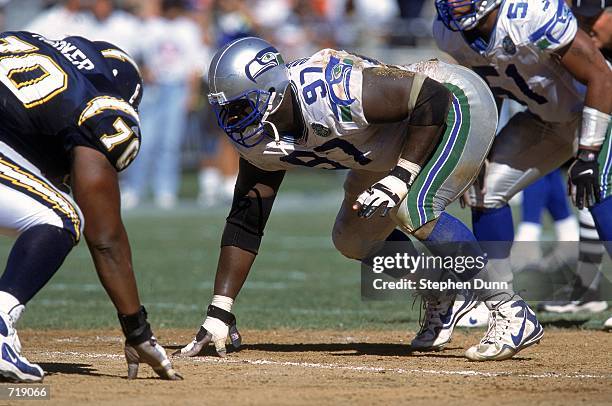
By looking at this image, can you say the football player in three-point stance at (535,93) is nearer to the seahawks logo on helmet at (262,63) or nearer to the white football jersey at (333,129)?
the white football jersey at (333,129)

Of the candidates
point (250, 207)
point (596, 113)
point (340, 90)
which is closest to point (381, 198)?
point (340, 90)

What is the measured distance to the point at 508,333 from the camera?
5.65 m

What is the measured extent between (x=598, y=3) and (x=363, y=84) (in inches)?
91.5

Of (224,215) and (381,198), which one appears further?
(224,215)

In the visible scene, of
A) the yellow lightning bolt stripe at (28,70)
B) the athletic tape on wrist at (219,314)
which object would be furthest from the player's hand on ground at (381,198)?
the yellow lightning bolt stripe at (28,70)

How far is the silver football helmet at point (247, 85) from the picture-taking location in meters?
5.39

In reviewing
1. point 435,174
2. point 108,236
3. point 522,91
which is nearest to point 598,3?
point 522,91

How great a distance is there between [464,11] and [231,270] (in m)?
1.92

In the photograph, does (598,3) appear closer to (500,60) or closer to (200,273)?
(500,60)

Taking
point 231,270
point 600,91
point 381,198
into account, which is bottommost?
point 231,270

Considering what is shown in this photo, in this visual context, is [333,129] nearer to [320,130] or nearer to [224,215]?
[320,130]

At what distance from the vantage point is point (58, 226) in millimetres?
4672

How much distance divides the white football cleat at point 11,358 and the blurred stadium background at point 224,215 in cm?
246

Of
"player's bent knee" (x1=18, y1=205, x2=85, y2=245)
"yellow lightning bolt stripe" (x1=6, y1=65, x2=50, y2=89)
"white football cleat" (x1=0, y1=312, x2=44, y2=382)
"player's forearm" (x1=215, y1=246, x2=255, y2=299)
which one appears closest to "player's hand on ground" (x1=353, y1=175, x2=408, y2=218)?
"player's forearm" (x1=215, y1=246, x2=255, y2=299)
